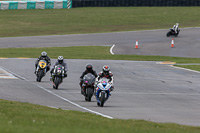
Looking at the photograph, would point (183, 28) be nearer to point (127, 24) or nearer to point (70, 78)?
point (127, 24)

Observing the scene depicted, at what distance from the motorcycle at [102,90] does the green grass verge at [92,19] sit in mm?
39061

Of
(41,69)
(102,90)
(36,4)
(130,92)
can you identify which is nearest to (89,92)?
(102,90)

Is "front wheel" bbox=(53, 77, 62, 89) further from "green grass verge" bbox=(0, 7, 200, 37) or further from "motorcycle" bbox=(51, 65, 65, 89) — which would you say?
"green grass verge" bbox=(0, 7, 200, 37)

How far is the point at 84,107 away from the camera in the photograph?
17.3 meters

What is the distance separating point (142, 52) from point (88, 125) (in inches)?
1244

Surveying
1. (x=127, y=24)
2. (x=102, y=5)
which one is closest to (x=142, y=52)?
(x=127, y=24)

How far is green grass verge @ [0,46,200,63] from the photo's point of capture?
3934 cm

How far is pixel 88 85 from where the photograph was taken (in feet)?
61.5

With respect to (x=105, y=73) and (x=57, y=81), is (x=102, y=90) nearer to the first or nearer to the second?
(x=105, y=73)

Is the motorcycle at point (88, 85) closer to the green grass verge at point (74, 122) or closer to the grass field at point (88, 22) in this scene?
the green grass verge at point (74, 122)

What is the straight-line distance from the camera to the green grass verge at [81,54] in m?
39.3

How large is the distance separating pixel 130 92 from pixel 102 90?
4.45 meters

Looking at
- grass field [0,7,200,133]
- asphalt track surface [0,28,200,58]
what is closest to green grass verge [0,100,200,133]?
grass field [0,7,200,133]

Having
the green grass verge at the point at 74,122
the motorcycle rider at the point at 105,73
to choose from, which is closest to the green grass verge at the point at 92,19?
the motorcycle rider at the point at 105,73
